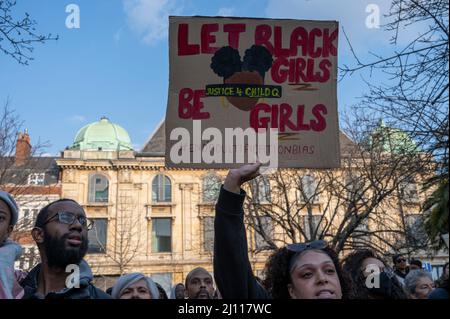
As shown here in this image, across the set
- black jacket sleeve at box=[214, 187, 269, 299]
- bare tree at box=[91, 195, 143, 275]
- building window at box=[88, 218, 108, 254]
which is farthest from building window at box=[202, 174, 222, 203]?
black jacket sleeve at box=[214, 187, 269, 299]

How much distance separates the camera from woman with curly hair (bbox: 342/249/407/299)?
3.14 m

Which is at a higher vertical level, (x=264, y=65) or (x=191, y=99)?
(x=264, y=65)

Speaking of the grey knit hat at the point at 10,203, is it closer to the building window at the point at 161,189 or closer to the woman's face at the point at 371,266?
the woman's face at the point at 371,266

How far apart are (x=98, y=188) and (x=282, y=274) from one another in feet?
89.4

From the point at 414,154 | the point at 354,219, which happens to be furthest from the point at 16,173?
the point at 414,154

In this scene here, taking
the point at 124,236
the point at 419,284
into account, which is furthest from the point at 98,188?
the point at 419,284

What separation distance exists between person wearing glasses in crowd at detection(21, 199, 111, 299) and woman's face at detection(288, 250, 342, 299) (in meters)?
1.10

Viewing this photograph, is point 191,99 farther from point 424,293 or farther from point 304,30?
point 424,293

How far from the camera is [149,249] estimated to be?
2731cm

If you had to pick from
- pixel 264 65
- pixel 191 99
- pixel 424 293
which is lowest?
pixel 424 293

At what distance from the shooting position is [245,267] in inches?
92.4

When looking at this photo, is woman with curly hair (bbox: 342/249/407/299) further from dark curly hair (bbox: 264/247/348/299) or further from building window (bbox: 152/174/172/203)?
building window (bbox: 152/174/172/203)
